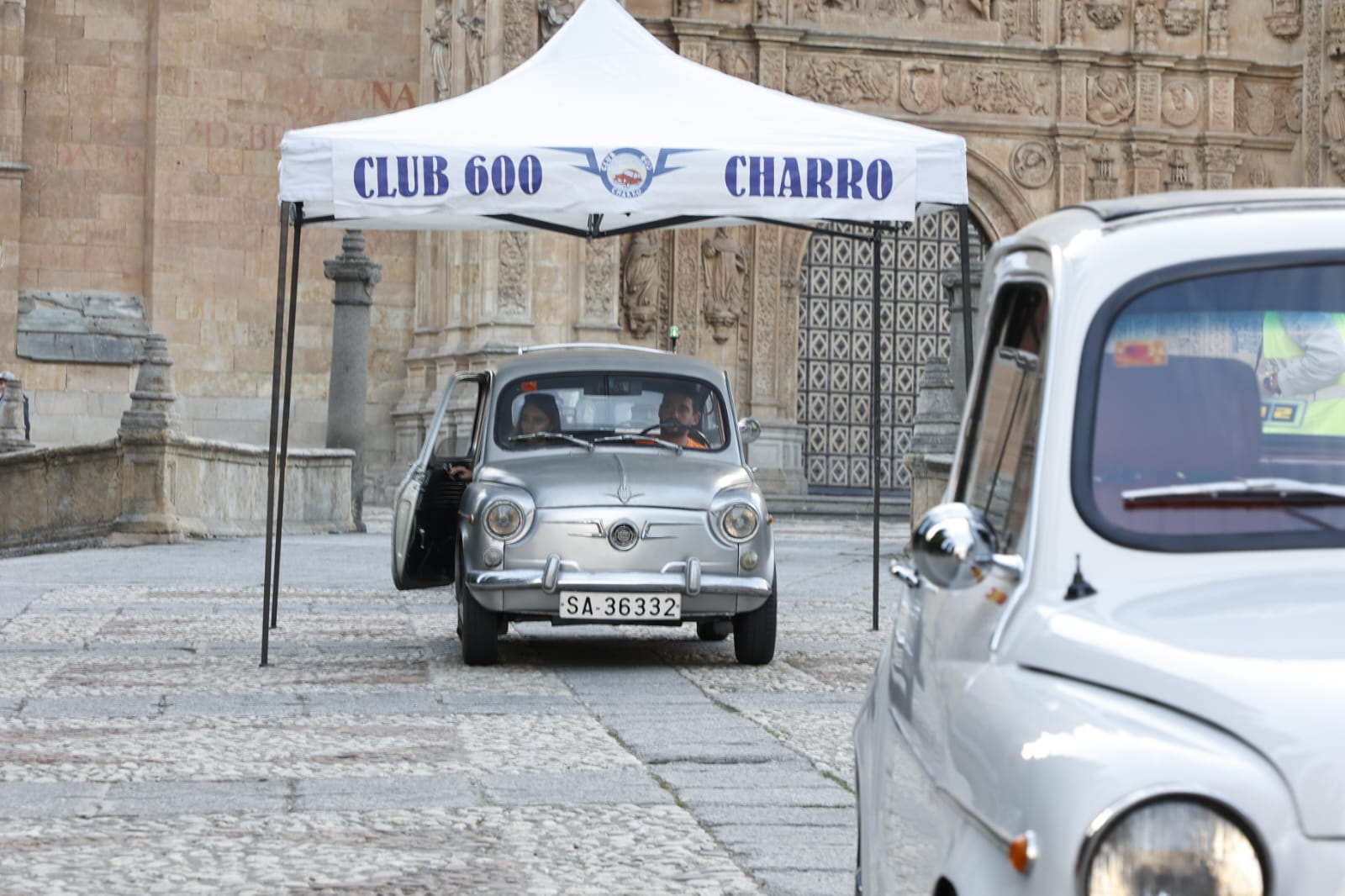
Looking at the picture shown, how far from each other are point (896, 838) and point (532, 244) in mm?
25416

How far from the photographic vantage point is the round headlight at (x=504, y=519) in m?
9.68

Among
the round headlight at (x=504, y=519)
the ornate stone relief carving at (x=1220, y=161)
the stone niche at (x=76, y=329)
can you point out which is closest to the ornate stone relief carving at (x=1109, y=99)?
the ornate stone relief carving at (x=1220, y=161)

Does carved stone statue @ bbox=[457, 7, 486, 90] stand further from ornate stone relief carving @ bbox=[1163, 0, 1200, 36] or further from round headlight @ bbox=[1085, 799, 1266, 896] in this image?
round headlight @ bbox=[1085, 799, 1266, 896]

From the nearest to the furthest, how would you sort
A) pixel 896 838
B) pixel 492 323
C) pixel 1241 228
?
pixel 1241 228 → pixel 896 838 → pixel 492 323

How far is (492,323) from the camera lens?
27.8 metres

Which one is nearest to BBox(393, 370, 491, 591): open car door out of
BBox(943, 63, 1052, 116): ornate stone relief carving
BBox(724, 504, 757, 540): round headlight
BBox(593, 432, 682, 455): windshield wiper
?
BBox(593, 432, 682, 455): windshield wiper

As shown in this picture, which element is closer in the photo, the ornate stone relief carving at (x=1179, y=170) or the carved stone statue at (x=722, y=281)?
the carved stone statue at (x=722, y=281)

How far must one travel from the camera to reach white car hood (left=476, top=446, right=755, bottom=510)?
9.80m

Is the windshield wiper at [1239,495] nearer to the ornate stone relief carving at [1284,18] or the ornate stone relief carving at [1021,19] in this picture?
the ornate stone relief carving at [1021,19]

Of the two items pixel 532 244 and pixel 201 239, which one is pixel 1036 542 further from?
pixel 201 239

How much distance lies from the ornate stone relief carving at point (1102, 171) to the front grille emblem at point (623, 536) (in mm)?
23882

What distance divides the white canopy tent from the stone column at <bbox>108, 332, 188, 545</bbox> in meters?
9.74

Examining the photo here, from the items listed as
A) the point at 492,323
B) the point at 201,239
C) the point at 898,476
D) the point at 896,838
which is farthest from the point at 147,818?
the point at 898,476

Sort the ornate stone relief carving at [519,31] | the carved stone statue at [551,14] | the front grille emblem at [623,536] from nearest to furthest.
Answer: the front grille emblem at [623,536]
the ornate stone relief carving at [519,31]
the carved stone statue at [551,14]
